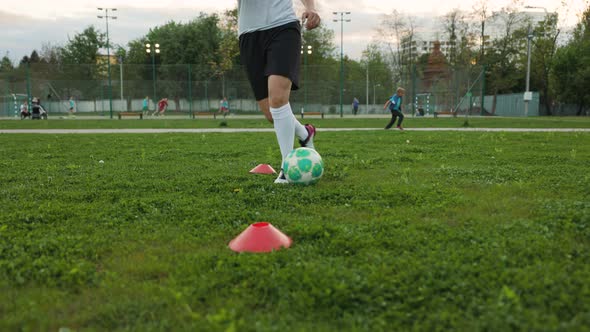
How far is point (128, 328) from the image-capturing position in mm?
1591

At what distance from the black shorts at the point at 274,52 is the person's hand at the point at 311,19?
0.31ft

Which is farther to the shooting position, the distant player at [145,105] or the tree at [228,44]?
the tree at [228,44]

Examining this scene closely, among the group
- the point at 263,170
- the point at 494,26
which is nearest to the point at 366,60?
the point at 494,26

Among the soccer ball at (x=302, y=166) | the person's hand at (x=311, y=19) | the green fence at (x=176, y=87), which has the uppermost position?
the green fence at (x=176, y=87)

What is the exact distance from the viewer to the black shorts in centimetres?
394

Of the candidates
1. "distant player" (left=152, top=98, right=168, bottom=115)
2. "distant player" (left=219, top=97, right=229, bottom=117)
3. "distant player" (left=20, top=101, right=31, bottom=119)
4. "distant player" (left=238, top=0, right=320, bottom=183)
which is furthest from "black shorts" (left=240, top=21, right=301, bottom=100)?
"distant player" (left=152, top=98, right=168, bottom=115)

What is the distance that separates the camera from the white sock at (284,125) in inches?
165

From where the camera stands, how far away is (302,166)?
400 cm

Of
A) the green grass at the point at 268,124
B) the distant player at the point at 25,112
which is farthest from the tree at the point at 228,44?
the green grass at the point at 268,124

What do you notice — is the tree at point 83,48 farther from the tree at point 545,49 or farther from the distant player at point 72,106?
the tree at point 545,49

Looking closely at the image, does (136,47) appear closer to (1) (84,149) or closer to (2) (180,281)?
(1) (84,149)

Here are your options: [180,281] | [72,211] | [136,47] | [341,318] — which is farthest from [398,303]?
[136,47]

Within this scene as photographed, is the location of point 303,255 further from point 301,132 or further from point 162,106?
point 162,106

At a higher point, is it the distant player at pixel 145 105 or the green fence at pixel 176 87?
the green fence at pixel 176 87
